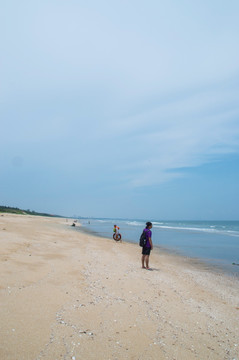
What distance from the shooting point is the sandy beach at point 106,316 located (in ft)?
13.6

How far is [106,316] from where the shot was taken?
5363mm

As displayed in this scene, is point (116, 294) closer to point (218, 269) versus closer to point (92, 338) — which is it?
point (92, 338)

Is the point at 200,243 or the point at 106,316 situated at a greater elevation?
the point at 106,316

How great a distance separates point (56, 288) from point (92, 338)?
2506mm

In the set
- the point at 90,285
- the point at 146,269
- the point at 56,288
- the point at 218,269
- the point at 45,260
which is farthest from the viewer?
the point at 218,269

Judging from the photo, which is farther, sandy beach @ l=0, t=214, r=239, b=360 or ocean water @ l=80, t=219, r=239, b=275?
ocean water @ l=80, t=219, r=239, b=275

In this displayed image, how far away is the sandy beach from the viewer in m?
4.14

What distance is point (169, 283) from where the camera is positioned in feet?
30.1

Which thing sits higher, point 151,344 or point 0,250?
point 0,250

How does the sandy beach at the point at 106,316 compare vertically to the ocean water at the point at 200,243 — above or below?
above

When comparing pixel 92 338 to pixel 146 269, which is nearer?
pixel 92 338

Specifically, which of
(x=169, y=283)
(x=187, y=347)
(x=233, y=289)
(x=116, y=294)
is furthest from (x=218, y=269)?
(x=187, y=347)

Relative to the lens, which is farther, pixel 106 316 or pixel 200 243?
pixel 200 243

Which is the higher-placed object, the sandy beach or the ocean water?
the sandy beach
